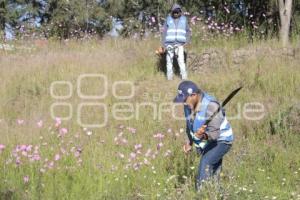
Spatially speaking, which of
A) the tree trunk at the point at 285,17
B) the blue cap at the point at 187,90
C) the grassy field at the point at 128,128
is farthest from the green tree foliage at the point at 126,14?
the blue cap at the point at 187,90

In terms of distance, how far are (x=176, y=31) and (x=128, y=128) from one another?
2.69 metres

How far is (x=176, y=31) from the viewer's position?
9617 millimetres

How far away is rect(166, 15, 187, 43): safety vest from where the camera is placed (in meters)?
9.61

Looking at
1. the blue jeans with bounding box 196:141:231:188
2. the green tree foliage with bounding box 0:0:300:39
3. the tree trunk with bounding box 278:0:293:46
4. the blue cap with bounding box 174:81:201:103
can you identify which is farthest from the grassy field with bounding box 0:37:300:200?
the green tree foliage with bounding box 0:0:300:39

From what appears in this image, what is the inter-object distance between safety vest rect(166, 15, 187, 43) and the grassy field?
74 centimetres

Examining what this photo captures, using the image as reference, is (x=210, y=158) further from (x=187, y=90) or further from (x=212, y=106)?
(x=187, y=90)

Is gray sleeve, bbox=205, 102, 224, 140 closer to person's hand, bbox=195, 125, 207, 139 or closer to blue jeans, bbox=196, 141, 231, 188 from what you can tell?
person's hand, bbox=195, 125, 207, 139

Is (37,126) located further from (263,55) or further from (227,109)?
(263,55)

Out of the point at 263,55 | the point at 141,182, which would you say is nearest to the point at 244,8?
the point at 263,55

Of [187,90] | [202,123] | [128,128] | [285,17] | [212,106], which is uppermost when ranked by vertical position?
[285,17]

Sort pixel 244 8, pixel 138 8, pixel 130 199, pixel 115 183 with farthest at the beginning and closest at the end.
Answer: pixel 138 8, pixel 244 8, pixel 115 183, pixel 130 199

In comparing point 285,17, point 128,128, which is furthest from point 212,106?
point 285,17

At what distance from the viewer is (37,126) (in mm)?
7852

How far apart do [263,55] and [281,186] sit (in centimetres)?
419
